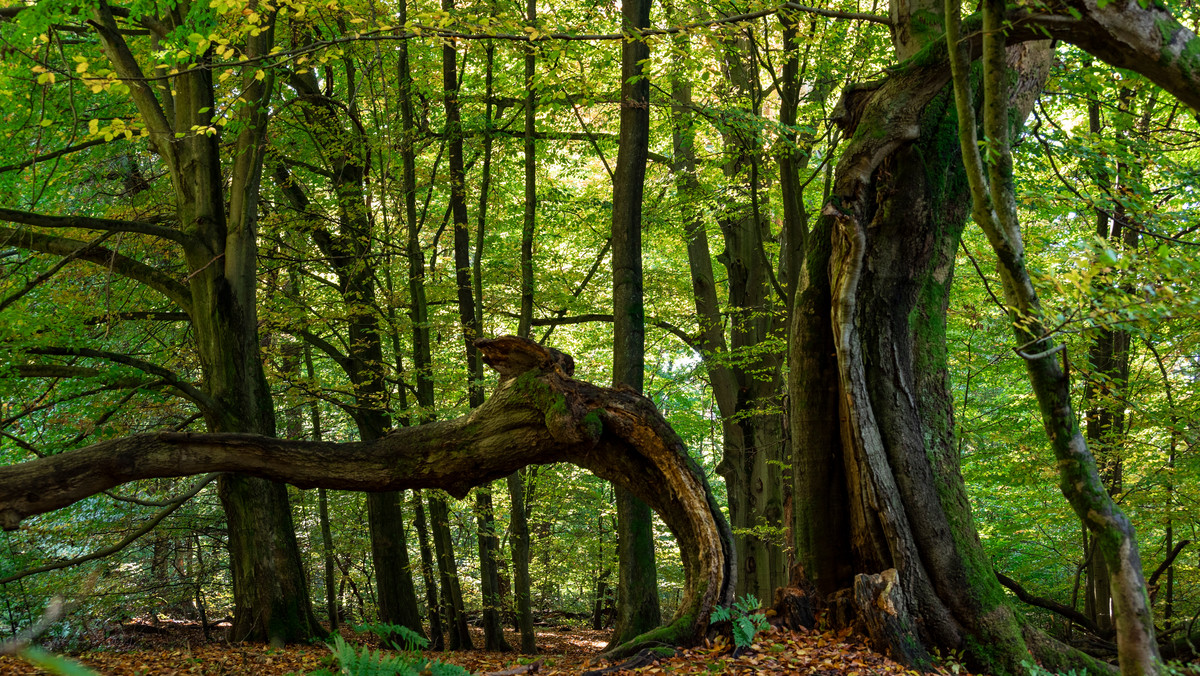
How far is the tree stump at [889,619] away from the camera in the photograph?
4.97 m

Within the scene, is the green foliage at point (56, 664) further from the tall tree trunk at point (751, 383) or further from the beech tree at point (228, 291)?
the tall tree trunk at point (751, 383)

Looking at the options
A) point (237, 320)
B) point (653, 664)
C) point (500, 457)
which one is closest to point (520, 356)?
point (500, 457)

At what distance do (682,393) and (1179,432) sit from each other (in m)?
9.76

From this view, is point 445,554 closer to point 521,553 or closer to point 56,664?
point 521,553

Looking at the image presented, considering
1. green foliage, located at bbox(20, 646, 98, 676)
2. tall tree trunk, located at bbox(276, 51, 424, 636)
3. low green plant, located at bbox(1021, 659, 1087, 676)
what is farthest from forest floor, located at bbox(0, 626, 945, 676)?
green foliage, located at bbox(20, 646, 98, 676)

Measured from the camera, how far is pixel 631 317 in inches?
309

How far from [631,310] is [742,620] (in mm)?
3560

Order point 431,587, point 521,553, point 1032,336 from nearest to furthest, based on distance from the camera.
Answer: point 1032,336, point 521,553, point 431,587

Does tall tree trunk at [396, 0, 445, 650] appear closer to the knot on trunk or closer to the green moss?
the knot on trunk

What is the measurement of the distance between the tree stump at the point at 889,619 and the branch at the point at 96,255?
24.6 feet

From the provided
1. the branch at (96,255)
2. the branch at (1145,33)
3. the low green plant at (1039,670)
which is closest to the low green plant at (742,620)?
the low green plant at (1039,670)

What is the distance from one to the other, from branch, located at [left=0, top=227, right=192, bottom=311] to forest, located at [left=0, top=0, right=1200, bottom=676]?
5cm

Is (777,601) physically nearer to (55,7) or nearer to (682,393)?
(55,7)

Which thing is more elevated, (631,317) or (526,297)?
(526,297)
